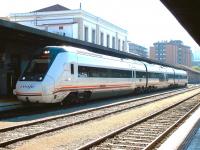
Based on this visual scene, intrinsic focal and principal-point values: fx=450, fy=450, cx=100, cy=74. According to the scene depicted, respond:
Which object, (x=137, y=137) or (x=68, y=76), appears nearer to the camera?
(x=137, y=137)

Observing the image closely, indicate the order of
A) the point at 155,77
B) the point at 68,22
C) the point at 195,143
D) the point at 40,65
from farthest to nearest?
the point at 68,22, the point at 155,77, the point at 40,65, the point at 195,143

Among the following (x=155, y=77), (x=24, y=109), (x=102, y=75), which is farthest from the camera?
(x=155, y=77)

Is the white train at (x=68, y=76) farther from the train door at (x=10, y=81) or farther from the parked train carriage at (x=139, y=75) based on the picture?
the train door at (x=10, y=81)

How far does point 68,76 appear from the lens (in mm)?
22172

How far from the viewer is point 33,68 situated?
21.9 metres

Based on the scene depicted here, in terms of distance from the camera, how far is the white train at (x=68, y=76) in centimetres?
2089

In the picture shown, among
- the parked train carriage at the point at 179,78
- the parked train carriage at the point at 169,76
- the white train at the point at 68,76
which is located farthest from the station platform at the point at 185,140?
the parked train carriage at the point at 179,78

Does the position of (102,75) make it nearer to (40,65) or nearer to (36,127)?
(40,65)

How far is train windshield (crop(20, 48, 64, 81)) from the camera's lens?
2126 centimetres

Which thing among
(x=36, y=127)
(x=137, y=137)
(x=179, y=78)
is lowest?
(x=137, y=137)

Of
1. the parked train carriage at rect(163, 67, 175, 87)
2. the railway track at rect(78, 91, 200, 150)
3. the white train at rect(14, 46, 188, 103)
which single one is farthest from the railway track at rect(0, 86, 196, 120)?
the parked train carriage at rect(163, 67, 175, 87)

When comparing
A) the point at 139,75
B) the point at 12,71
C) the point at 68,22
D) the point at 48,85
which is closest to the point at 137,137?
the point at 48,85

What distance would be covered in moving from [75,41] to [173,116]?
10.6m

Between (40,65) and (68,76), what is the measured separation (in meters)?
1.48
